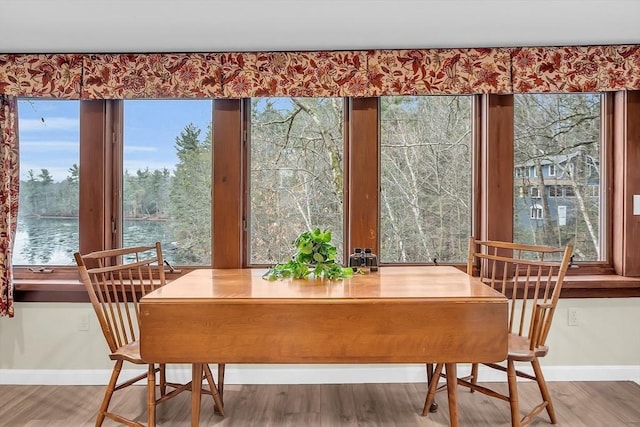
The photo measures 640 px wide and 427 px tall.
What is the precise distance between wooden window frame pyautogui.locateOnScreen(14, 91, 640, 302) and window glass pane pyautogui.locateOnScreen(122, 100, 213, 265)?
0.09 m

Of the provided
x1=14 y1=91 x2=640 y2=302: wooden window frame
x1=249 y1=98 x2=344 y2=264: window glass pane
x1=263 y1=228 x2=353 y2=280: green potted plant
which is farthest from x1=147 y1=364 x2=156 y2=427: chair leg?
x1=249 y1=98 x2=344 y2=264: window glass pane

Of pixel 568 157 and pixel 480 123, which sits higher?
pixel 480 123

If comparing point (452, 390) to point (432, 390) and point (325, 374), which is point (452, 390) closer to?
point (432, 390)

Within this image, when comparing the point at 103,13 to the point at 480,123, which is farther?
the point at 480,123

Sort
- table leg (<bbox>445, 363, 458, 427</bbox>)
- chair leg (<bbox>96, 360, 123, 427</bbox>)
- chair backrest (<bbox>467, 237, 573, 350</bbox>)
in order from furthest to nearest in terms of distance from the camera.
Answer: chair backrest (<bbox>467, 237, 573, 350</bbox>) < chair leg (<bbox>96, 360, 123, 427</bbox>) < table leg (<bbox>445, 363, 458, 427</bbox>)

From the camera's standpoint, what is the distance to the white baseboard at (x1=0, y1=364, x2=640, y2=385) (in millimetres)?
2770

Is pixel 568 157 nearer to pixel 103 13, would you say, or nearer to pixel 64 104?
pixel 103 13

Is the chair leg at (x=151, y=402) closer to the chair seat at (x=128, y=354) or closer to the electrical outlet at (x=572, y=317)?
the chair seat at (x=128, y=354)

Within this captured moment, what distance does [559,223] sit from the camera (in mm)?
2930

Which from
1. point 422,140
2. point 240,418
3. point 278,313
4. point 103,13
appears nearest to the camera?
point 278,313

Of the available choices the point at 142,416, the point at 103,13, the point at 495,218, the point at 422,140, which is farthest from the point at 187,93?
the point at 495,218

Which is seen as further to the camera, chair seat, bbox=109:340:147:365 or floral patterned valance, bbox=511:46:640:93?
floral patterned valance, bbox=511:46:640:93

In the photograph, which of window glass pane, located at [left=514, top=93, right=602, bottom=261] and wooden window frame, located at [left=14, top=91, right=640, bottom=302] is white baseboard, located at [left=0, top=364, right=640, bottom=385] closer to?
wooden window frame, located at [left=14, top=91, right=640, bottom=302]

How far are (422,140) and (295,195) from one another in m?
0.89
